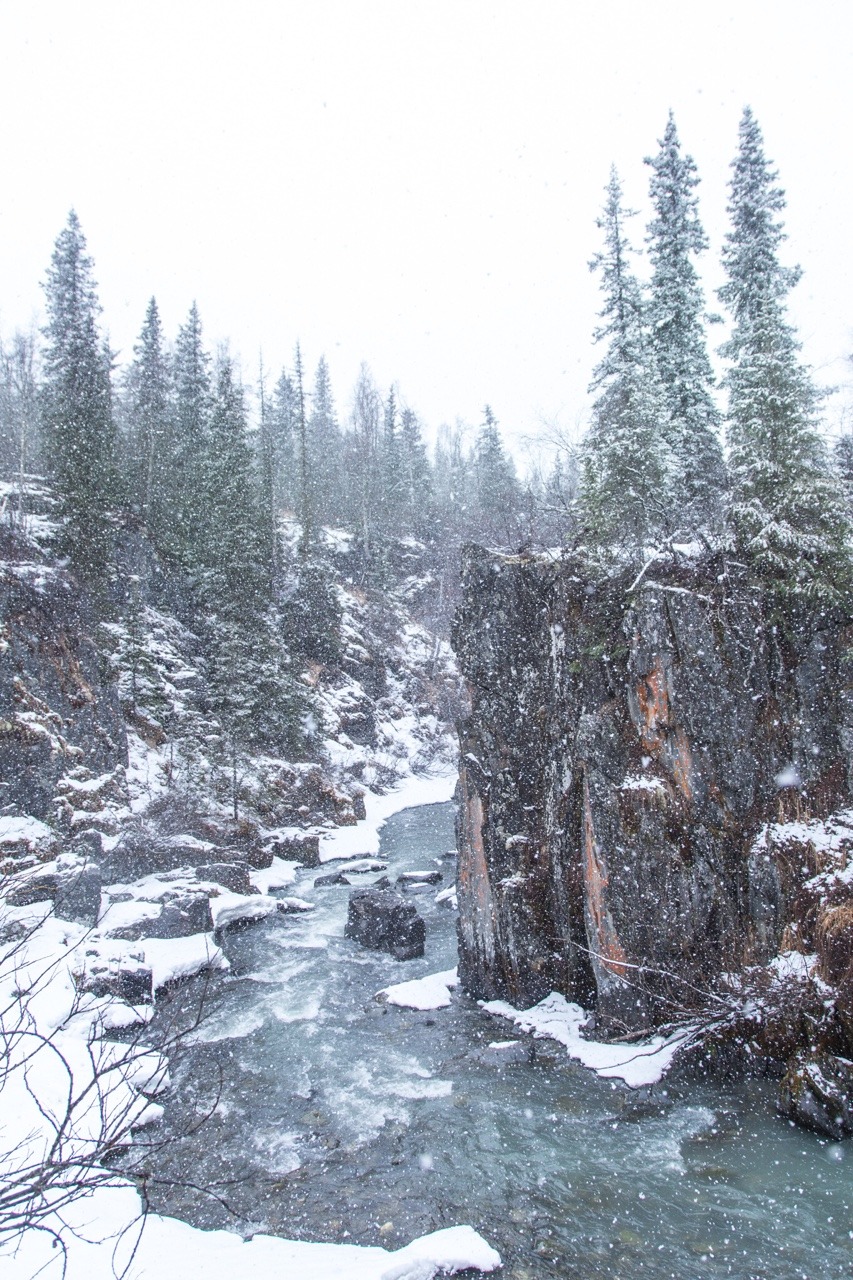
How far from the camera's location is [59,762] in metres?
23.0

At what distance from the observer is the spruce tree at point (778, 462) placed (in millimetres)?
14109

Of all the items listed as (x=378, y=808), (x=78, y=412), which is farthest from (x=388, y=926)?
(x=78, y=412)

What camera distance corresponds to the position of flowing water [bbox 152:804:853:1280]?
8875 mm

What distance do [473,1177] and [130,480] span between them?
35.9 meters

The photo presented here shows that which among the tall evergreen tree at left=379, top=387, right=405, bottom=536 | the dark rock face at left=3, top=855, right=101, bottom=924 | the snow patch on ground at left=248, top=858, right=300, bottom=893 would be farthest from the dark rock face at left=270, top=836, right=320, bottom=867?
the tall evergreen tree at left=379, top=387, right=405, bottom=536

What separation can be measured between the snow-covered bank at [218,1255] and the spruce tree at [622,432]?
1317cm

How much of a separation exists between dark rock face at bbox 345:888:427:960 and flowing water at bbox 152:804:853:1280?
10.2 feet

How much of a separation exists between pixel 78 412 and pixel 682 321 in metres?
25.4

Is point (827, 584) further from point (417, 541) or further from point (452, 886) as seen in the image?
point (417, 541)

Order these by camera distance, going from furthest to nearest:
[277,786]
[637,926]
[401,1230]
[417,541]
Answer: [417,541] → [277,786] → [637,926] → [401,1230]

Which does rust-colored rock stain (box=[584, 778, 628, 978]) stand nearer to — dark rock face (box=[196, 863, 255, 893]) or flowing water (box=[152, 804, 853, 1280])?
flowing water (box=[152, 804, 853, 1280])

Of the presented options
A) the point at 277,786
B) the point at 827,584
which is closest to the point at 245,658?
the point at 277,786

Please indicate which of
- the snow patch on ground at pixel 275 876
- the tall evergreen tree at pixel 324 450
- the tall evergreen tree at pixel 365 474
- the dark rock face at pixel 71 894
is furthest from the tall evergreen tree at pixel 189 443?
the dark rock face at pixel 71 894

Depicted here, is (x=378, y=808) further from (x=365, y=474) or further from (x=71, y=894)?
(x=365, y=474)
